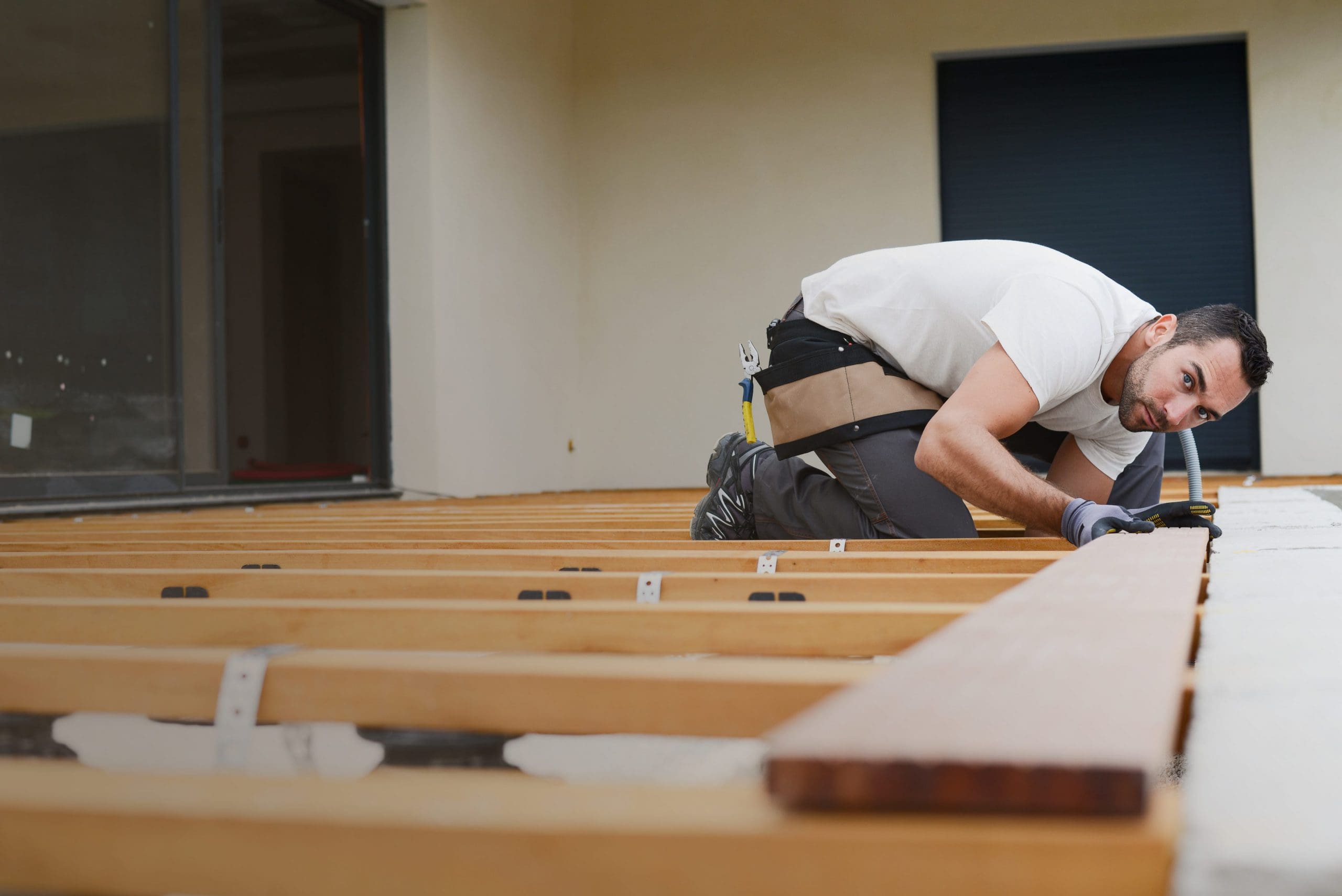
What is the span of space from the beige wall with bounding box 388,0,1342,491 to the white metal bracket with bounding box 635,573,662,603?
409 cm

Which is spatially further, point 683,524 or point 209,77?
point 209,77

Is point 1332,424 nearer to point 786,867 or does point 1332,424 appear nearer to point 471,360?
point 471,360

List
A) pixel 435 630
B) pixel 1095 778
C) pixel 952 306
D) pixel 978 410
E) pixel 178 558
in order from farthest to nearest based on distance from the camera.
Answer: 1. pixel 952 306
2. pixel 178 558
3. pixel 978 410
4. pixel 435 630
5. pixel 1095 778

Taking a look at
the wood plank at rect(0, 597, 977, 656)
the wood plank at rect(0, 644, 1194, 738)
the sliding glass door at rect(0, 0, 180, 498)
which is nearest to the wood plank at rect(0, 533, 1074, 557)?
the wood plank at rect(0, 597, 977, 656)

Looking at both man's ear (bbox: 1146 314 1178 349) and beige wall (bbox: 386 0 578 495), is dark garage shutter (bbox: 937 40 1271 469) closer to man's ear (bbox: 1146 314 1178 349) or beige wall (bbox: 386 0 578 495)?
beige wall (bbox: 386 0 578 495)

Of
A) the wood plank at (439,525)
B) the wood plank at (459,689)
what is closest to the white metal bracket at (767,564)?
the wood plank at (459,689)

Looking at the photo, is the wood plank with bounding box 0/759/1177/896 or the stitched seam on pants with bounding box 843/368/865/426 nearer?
the wood plank with bounding box 0/759/1177/896

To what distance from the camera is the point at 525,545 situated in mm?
2045

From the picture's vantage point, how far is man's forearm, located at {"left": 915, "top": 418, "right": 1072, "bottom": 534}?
65.2 inches

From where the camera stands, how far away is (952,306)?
1.97m

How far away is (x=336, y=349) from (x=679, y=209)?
231 centimetres

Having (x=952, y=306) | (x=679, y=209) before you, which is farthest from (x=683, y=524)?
(x=679, y=209)

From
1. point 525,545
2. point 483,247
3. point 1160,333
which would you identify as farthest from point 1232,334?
point 483,247

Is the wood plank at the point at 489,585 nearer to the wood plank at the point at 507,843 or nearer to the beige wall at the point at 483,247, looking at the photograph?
the wood plank at the point at 507,843
